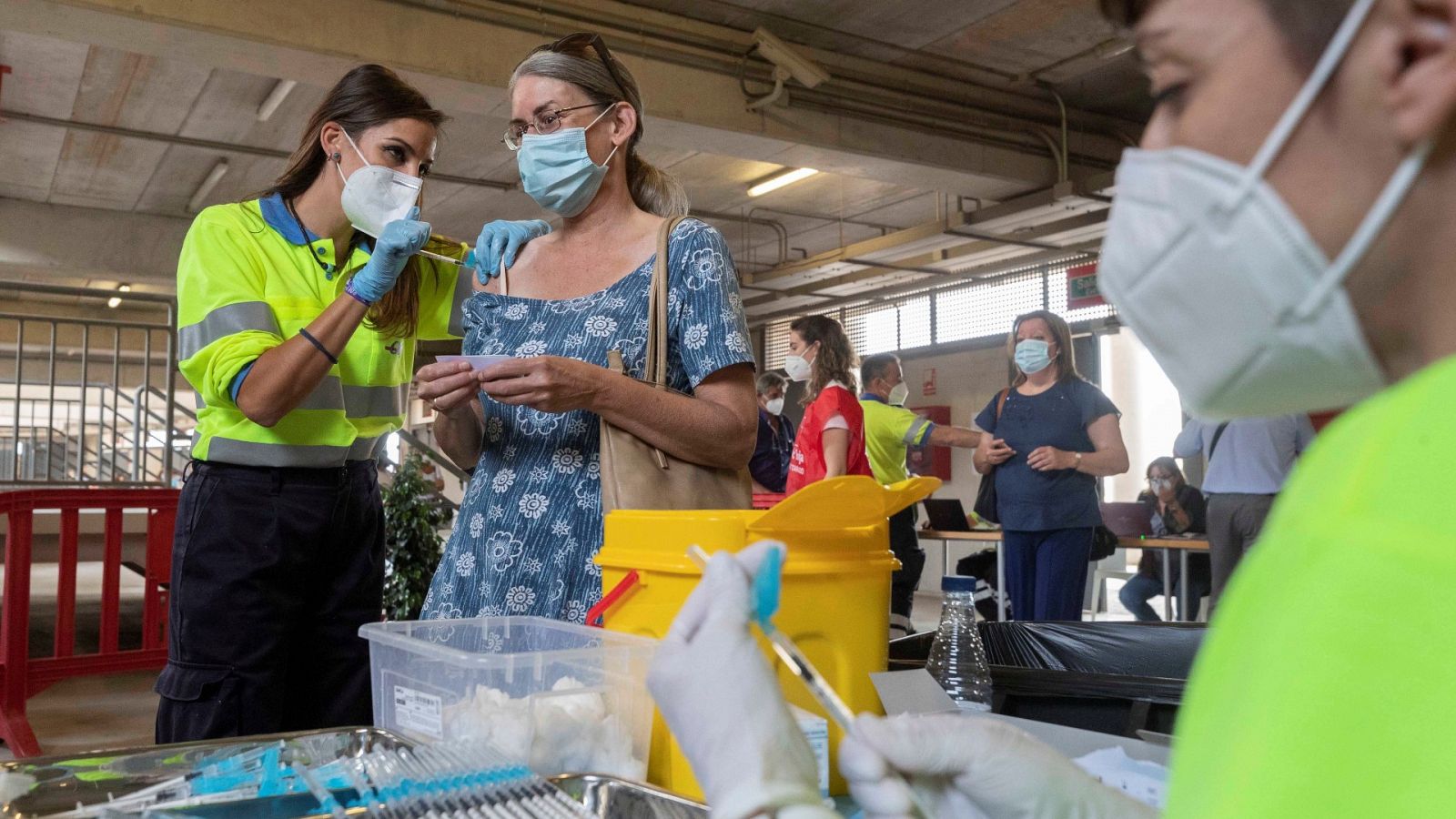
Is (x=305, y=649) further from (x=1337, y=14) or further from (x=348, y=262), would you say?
(x=1337, y=14)

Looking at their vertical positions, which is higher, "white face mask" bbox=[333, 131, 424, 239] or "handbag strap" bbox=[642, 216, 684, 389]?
"white face mask" bbox=[333, 131, 424, 239]

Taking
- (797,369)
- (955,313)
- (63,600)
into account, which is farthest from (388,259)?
(955,313)

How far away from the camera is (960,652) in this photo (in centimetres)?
138

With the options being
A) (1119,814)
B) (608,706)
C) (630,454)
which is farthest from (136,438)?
(1119,814)

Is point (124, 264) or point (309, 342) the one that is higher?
point (124, 264)

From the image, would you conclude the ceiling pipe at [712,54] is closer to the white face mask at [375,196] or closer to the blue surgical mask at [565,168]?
the white face mask at [375,196]

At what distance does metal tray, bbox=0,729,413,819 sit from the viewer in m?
0.88

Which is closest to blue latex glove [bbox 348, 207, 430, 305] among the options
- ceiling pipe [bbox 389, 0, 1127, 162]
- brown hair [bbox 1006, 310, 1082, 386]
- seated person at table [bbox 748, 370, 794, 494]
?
brown hair [bbox 1006, 310, 1082, 386]

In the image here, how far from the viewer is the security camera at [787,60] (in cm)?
669

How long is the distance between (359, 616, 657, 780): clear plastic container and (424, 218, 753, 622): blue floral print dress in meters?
0.30

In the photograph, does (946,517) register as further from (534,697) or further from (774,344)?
(774,344)

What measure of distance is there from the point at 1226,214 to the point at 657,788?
0.62 meters

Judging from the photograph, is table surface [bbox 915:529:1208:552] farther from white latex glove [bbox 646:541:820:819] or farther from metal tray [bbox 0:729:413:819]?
white latex glove [bbox 646:541:820:819]

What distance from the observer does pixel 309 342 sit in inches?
63.5
